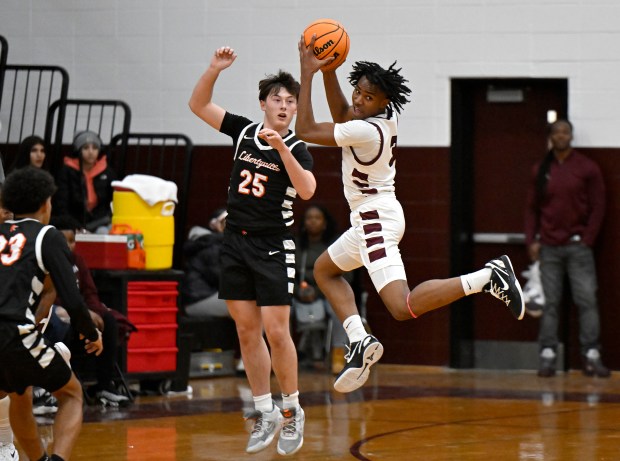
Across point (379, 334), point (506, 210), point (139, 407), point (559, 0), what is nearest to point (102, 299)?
point (139, 407)

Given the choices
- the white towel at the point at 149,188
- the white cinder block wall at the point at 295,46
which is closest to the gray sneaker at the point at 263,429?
the white towel at the point at 149,188

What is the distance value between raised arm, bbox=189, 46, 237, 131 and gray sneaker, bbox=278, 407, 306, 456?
1568mm

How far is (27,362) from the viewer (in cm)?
540

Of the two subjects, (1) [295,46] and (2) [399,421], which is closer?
(2) [399,421]

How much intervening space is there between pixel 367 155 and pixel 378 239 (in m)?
0.43

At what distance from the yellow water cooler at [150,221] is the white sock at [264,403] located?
3.00m

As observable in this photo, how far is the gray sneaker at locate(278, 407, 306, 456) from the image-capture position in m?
6.55

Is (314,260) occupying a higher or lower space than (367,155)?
lower

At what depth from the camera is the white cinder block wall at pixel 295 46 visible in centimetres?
1057

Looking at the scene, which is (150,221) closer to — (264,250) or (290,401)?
(264,250)

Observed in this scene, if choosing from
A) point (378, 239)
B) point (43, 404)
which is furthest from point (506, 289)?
point (43, 404)

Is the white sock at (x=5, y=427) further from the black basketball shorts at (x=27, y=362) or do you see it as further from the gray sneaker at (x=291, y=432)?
the gray sneaker at (x=291, y=432)

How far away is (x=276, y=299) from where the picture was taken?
21.5 ft

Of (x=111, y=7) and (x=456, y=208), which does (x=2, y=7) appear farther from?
(x=456, y=208)
